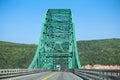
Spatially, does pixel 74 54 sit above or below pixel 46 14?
below

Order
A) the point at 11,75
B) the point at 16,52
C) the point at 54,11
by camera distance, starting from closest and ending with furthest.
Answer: the point at 11,75 < the point at 54,11 < the point at 16,52

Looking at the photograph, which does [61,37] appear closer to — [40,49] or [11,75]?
[40,49]

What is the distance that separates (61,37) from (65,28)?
3241 millimetres

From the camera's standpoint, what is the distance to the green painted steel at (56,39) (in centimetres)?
10375

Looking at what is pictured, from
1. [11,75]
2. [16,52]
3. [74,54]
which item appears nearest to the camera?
[11,75]

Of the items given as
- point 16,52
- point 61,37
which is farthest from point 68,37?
point 16,52

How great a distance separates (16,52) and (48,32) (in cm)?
7042

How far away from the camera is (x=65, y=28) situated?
370 ft

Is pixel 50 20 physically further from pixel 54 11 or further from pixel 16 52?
pixel 16 52

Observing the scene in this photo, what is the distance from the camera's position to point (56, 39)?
10800 centimetres

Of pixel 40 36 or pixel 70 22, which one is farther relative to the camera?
pixel 70 22

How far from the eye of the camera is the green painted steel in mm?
103750

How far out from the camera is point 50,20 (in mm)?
111375

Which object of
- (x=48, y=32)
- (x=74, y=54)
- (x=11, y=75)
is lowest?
(x=11, y=75)
